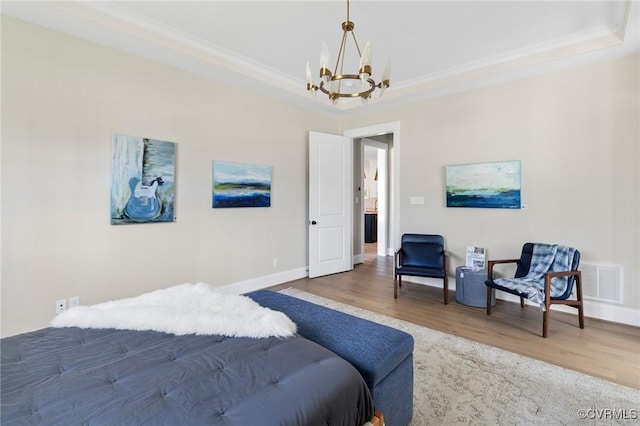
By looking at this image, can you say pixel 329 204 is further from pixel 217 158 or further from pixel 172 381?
pixel 172 381

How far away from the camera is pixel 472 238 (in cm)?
410

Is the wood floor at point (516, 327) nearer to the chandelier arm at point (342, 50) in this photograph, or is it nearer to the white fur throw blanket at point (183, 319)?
the white fur throw blanket at point (183, 319)

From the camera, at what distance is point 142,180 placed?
125 inches

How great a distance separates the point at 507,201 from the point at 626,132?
1245 millimetres

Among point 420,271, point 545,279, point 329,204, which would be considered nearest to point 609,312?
point 545,279

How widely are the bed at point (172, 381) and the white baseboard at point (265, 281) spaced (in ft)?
7.97

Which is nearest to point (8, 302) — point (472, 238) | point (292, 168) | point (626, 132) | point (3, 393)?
point (3, 393)

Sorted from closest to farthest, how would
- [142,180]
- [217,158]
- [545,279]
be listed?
1. [545,279]
2. [142,180]
3. [217,158]

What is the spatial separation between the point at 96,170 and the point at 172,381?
2588 mm

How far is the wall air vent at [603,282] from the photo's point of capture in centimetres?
314

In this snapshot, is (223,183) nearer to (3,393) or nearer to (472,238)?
(3,393)

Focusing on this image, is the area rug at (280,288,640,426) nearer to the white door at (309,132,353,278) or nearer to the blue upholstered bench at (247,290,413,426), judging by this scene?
the blue upholstered bench at (247,290,413,426)

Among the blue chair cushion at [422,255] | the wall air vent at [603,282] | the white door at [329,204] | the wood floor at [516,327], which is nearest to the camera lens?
Answer: the wood floor at [516,327]

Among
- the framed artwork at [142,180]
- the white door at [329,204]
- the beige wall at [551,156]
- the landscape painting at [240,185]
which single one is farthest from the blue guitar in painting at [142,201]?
the beige wall at [551,156]
